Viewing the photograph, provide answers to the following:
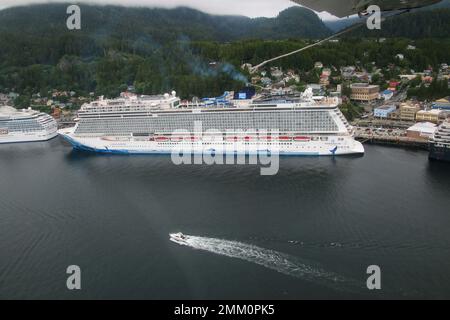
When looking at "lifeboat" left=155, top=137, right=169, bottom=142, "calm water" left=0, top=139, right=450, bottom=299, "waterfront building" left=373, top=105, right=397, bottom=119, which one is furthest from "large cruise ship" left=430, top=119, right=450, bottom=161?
"lifeboat" left=155, top=137, right=169, bottom=142

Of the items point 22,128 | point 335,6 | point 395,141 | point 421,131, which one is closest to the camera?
point 335,6

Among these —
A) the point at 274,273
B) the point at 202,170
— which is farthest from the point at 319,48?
the point at 274,273

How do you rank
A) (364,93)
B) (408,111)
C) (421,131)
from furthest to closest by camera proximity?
(364,93)
(408,111)
(421,131)

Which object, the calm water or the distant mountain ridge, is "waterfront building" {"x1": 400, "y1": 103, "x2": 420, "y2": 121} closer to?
the calm water

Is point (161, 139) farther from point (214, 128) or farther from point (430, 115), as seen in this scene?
point (430, 115)

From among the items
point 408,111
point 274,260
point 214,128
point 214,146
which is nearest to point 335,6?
point 274,260
